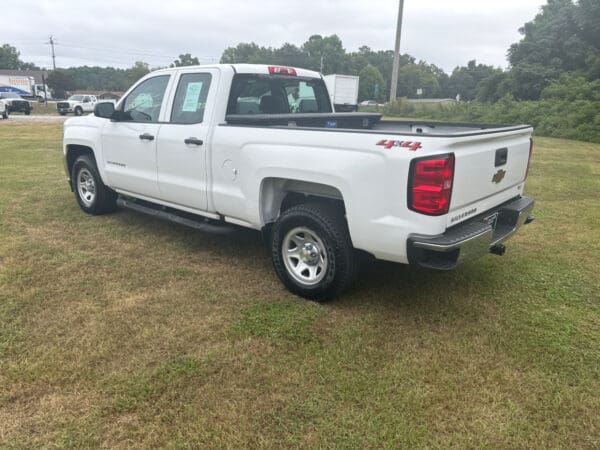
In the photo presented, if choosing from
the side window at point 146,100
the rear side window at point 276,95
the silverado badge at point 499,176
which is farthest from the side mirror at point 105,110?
the silverado badge at point 499,176

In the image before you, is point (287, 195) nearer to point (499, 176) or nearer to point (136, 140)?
point (499, 176)

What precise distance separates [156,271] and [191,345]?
4.62 ft

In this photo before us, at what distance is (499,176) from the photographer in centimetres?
363

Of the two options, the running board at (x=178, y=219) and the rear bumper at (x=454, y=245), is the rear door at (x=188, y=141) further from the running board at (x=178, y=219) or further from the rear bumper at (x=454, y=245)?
the rear bumper at (x=454, y=245)

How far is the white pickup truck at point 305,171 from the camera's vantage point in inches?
121

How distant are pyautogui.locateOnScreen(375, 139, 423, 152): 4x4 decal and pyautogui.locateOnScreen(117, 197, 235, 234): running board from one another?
1.85m

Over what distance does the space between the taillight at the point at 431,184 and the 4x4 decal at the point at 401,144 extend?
0.08 meters

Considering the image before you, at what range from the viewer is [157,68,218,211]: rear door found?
14.1 ft

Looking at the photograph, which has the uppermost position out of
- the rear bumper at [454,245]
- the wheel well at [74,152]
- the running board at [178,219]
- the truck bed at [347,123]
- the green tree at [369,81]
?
the green tree at [369,81]

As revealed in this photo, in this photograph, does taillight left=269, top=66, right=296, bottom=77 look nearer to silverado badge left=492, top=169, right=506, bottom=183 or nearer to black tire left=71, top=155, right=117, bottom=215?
silverado badge left=492, top=169, right=506, bottom=183

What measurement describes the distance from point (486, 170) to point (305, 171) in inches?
50.8

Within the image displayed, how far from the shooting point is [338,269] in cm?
355

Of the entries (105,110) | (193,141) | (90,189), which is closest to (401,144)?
(193,141)

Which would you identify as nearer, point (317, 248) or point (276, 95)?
point (317, 248)
